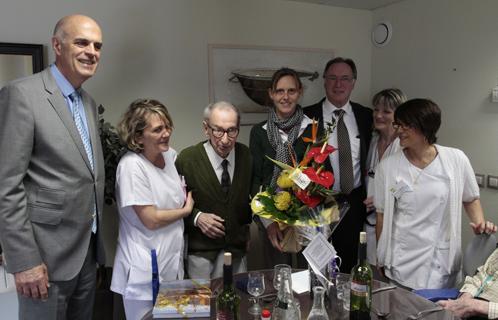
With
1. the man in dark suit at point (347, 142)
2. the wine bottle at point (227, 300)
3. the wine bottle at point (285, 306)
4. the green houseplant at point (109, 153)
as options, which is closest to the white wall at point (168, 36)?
the green houseplant at point (109, 153)

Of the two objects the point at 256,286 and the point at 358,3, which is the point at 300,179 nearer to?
the point at 256,286

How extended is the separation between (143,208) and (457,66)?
2653 mm

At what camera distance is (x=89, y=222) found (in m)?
1.78

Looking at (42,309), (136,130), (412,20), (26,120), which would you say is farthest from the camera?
(412,20)

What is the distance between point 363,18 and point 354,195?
2022 millimetres

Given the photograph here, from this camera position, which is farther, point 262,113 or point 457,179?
point 262,113

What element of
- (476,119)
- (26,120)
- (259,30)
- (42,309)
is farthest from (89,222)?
(476,119)

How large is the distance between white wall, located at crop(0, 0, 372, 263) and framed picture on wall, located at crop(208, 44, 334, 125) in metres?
0.06

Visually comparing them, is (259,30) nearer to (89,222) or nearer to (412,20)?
(412,20)

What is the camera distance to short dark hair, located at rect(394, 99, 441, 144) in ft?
6.72

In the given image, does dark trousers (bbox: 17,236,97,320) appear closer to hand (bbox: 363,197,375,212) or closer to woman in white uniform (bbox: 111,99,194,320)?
woman in white uniform (bbox: 111,99,194,320)

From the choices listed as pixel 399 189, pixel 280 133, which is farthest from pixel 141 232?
pixel 399 189

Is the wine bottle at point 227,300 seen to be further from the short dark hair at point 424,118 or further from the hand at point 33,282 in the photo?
the short dark hair at point 424,118

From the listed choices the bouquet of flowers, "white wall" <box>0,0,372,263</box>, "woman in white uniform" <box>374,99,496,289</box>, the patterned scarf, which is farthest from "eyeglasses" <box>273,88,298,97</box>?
"white wall" <box>0,0,372,263</box>
